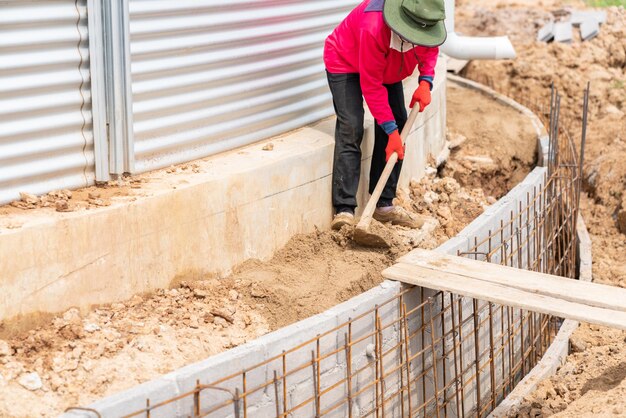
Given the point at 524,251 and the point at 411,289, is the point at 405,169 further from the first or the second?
the point at 411,289

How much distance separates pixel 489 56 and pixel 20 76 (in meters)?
6.28

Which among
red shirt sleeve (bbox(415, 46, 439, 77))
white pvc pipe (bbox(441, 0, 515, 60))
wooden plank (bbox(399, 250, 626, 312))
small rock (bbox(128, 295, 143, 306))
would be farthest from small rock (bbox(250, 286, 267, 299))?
white pvc pipe (bbox(441, 0, 515, 60))

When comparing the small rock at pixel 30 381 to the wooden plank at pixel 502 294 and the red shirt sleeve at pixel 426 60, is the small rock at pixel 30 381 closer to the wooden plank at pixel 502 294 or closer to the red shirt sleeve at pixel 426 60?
the wooden plank at pixel 502 294

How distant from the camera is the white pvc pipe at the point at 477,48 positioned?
398 inches

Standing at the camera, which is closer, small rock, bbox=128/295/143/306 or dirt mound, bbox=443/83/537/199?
small rock, bbox=128/295/143/306

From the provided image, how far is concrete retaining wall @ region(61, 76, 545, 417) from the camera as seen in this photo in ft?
12.8

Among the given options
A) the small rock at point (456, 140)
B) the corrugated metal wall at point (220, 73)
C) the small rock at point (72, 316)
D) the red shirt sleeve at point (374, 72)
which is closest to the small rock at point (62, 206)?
the small rock at point (72, 316)

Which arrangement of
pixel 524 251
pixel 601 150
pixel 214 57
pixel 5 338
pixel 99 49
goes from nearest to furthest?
pixel 5 338 → pixel 99 49 → pixel 214 57 → pixel 524 251 → pixel 601 150

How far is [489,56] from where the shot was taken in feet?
33.6

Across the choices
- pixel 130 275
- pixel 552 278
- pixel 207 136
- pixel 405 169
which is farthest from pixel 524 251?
pixel 130 275

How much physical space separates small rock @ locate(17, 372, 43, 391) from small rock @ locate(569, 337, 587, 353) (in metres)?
3.96

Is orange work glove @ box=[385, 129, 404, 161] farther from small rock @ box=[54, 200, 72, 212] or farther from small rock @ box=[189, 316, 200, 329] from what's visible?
small rock @ box=[54, 200, 72, 212]

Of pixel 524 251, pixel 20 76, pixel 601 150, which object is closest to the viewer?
pixel 20 76

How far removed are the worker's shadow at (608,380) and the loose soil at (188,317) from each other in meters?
1.38
